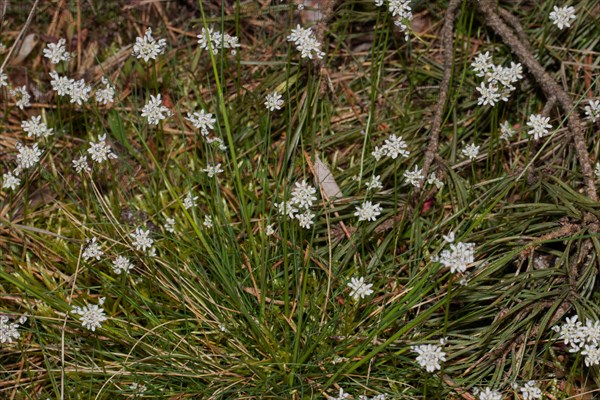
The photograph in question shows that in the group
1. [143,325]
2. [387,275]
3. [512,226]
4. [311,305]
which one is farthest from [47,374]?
[512,226]

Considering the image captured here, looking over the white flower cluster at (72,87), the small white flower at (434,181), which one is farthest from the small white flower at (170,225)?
the small white flower at (434,181)

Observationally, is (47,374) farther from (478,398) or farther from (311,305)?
(478,398)

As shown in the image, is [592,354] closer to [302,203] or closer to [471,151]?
[471,151]

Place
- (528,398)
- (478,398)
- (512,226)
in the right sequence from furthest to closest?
(512,226) → (478,398) → (528,398)

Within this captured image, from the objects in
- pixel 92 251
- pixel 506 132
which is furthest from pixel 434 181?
pixel 92 251

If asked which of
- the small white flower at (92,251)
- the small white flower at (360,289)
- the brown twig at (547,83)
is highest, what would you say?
the brown twig at (547,83)

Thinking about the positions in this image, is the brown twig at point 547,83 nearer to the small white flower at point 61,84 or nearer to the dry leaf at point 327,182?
the dry leaf at point 327,182
